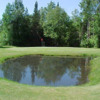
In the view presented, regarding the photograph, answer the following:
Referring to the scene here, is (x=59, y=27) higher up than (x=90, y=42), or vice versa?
(x=59, y=27)

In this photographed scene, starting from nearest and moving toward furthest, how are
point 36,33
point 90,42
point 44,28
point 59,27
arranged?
point 90,42 → point 59,27 → point 44,28 → point 36,33

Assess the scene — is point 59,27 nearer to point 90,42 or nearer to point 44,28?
point 44,28

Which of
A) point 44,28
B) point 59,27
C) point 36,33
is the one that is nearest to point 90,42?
point 59,27

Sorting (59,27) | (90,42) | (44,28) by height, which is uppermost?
(59,27)

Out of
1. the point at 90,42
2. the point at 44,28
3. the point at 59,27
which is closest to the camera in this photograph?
the point at 90,42

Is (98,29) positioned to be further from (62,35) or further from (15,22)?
(15,22)

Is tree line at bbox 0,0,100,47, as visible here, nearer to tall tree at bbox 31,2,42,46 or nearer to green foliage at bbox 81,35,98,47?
tall tree at bbox 31,2,42,46

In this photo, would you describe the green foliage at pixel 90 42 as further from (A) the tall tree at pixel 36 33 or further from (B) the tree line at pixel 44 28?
(A) the tall tree at pixel 36 33

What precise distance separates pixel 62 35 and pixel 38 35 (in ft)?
21.7

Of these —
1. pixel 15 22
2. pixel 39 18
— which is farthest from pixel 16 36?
pixel 39 18

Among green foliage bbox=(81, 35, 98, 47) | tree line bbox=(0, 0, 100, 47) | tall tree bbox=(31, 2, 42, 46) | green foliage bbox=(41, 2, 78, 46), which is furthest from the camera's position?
tall tree bbox=(31, 2, 42, 46)

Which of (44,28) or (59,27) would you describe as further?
(44,28)

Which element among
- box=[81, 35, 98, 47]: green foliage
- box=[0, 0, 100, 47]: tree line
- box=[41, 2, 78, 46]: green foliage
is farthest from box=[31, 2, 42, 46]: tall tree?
box=[81, 35, 98, 47]: green foliage

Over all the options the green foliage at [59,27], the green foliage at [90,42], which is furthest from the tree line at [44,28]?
the green foliage at [90,42]
